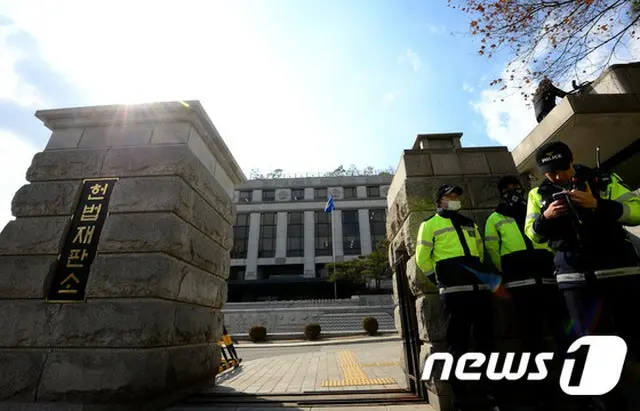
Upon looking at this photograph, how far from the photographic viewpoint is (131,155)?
473 cm

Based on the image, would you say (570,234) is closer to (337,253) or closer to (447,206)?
(447,206)

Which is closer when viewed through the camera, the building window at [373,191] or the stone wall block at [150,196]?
the stone wall block at [150,196]

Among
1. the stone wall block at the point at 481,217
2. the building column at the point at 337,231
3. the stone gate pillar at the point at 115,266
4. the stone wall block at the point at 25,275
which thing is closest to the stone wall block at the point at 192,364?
the stone gate pillar at the point at 115,266

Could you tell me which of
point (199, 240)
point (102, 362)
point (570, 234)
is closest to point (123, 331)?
point (102, 362)

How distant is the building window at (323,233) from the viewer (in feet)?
151

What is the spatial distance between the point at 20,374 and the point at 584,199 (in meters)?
6.50

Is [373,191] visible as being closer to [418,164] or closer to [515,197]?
[418,164]

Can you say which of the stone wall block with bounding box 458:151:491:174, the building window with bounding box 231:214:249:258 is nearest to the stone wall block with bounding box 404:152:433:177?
the stone wall block with bounding box 458:151:491:174

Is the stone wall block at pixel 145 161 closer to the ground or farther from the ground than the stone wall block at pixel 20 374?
farther from the ground

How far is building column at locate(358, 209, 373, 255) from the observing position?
1768 inches

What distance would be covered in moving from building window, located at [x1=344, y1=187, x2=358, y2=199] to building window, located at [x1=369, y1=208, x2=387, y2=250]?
4.23 m

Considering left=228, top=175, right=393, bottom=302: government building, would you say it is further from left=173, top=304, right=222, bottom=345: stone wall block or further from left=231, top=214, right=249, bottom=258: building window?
left=173, top=304, right=222, bottom=345: stone wall block

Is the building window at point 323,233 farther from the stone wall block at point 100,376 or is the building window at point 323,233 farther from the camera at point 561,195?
the camera at point 561,195

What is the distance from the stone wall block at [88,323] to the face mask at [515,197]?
4.77 meters
